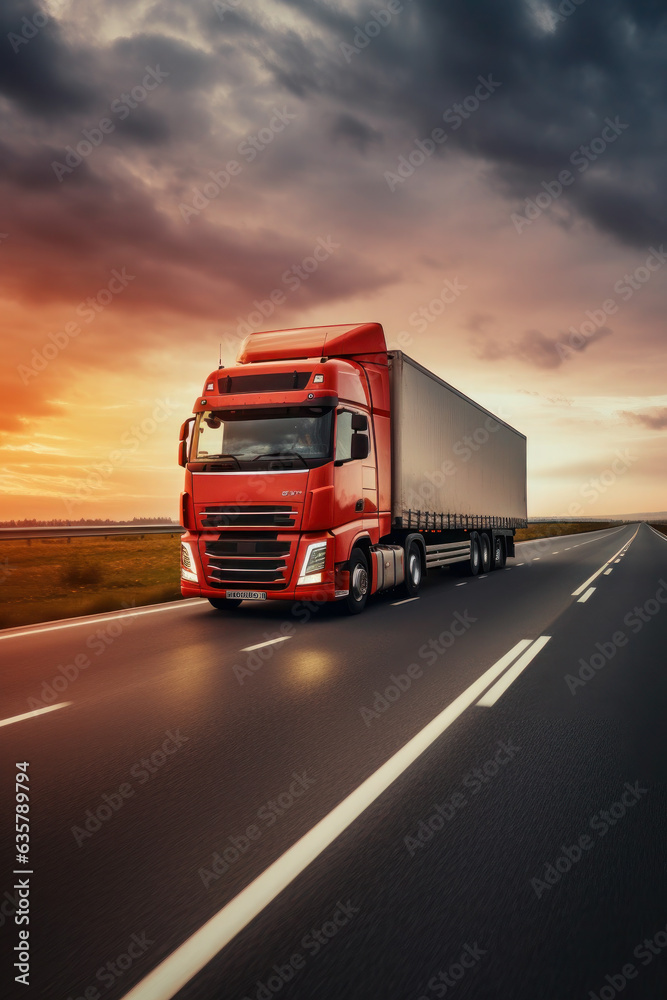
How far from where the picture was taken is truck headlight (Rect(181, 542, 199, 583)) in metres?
11.5

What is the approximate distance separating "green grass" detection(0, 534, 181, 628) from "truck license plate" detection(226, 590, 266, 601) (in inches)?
121

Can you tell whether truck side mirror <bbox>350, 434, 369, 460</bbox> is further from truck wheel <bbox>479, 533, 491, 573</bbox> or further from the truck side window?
truck wheel <bbox>479, 533, 491, 573</bbox>

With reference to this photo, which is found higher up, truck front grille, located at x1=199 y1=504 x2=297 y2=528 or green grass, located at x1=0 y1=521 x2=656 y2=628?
truck front grille, located at x1=199 y1=504 x2=297 y2=528

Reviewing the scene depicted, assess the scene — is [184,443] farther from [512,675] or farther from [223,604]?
[512,675]

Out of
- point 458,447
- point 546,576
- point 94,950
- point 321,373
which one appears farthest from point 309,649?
point 546,576

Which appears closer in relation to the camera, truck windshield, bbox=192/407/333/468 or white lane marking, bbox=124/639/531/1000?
white lane marking, bbox=124/639/531/1000

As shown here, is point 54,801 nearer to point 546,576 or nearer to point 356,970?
point 356,970

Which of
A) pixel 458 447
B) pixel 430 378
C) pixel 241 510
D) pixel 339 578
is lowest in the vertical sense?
pixel 339 578

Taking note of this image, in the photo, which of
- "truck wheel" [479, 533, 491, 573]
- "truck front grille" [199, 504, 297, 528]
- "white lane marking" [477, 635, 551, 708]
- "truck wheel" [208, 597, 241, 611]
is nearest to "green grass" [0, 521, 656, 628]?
"truck wheel" [208, 597, 241, 611]

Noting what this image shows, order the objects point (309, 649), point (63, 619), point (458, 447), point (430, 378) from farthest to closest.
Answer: point (458, 447) → point (430, 378) → point (63, 619) → point (309, 649)

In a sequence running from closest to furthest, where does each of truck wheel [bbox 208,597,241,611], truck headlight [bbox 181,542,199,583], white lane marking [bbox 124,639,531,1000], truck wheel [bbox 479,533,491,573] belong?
white lane marking [bbox 124,639,531,1000] → truck headlight [bbox 181,542,199,583] → truck wheel [bbox 208,597,241,611] → truck wheel [bbox 479,533,491,573]

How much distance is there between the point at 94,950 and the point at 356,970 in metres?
0.90

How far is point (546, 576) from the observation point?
20.3 m

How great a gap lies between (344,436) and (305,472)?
1.02 meters
